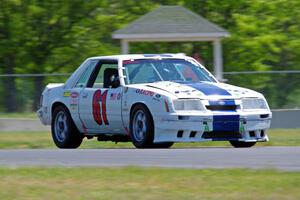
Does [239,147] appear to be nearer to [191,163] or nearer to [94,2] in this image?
[191,163]

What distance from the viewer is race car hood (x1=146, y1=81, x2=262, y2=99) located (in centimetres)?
1534

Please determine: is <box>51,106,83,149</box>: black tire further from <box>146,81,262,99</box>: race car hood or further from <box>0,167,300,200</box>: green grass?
<box>0,167,300,200</box>: green grass

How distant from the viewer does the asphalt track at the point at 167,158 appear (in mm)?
12469

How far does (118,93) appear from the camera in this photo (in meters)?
16.2

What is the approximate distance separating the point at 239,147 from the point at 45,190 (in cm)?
646

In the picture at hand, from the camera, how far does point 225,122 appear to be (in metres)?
15.3

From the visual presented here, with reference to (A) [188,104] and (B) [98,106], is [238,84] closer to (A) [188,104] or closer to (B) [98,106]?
(B) [98,106]

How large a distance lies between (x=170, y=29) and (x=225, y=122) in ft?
42.1

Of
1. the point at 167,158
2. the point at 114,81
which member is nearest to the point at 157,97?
the point at 114,81

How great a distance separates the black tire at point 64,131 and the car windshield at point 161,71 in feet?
5.18

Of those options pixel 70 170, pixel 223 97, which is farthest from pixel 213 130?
pixel 70 170

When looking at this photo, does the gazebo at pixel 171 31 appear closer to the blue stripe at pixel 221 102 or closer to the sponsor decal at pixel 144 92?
the sponsor decal at pixel 144 92

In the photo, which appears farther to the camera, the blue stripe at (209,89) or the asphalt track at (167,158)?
the blue stripe at (209,89)

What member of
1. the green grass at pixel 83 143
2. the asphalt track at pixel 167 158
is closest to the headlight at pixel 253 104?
the asphalt track at pixel 167 158
